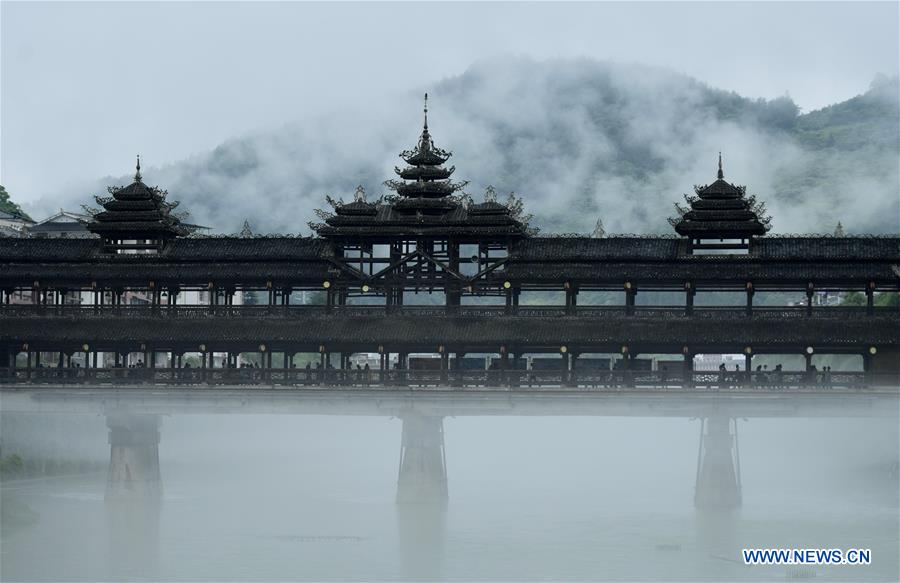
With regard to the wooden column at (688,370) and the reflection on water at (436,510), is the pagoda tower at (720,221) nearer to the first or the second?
the wooden column at (688,370)

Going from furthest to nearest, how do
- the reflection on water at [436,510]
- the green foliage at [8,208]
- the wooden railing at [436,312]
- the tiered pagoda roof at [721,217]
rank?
the green foliage at [8,208], the tiered pagoda roof at [721,217], the wooden railing at [436,312], the reflection on water at [436,510]

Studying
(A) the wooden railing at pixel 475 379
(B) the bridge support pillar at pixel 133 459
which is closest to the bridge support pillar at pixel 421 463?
(A) the wooden railing at pixel 475 379

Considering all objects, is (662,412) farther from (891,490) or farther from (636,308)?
(891,490)

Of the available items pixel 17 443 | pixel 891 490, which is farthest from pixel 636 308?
pixel 17 443

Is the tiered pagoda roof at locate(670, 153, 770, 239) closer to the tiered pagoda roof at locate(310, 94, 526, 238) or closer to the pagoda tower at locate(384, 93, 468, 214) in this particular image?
the tiered pagoda roof at locate(310, 94, 526, 238)

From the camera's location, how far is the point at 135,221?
3713 inches

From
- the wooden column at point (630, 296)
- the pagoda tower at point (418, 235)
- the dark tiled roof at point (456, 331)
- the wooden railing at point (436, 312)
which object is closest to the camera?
the dark tiled roof at point (456, 331)

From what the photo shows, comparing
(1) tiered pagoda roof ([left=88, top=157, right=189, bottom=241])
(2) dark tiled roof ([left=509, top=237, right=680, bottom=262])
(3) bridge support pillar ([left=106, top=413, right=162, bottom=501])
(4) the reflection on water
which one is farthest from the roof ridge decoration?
(2) dark tiled roof ([left=509, top=237, right=680, bottom=262])

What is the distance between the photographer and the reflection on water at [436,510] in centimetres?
6888

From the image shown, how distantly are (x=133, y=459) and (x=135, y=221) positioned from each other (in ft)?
51.1

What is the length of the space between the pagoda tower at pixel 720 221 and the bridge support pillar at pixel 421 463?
56.7 feet

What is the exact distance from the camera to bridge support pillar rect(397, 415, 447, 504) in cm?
8175

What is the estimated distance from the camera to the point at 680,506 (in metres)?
85.3

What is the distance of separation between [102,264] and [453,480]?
2381cm
